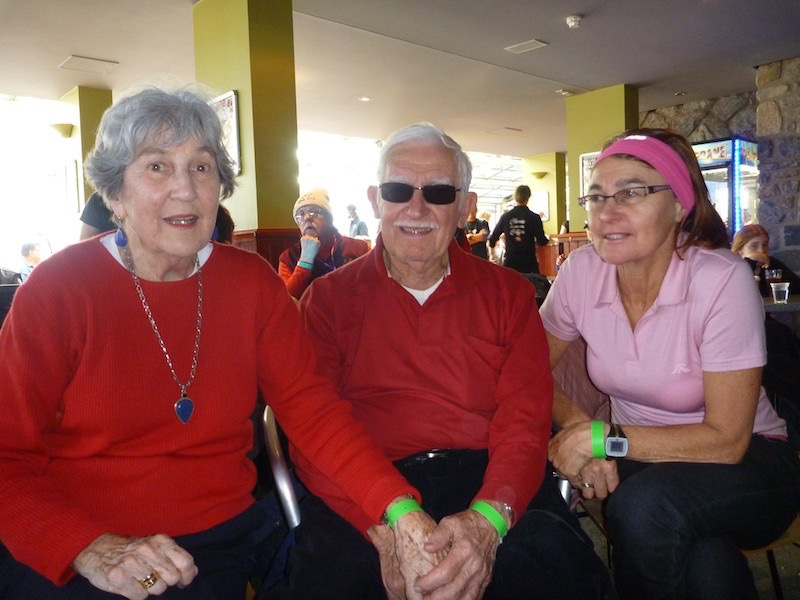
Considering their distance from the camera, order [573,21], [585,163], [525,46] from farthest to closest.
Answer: [585,163]
[525,46]
[573,21]

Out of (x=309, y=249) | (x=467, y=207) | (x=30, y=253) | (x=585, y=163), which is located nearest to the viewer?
(x=467, y=207)

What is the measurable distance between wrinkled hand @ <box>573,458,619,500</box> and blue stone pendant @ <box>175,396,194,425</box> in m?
0.97

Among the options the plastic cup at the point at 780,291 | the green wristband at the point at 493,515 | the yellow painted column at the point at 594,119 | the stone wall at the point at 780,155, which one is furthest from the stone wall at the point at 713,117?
the green wristband at the point at 493,515

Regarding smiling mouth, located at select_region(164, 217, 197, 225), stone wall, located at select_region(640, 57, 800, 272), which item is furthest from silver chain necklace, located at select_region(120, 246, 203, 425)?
stone wall, located at select_region(640, 57, 800, 272)

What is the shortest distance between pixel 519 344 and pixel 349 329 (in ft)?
1.48

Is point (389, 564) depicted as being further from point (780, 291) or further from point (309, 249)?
point (780, 291)

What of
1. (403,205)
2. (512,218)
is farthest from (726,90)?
(403,205)


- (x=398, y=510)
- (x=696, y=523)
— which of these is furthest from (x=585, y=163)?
(x=398, y=510)

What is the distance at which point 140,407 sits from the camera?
1.20 metres

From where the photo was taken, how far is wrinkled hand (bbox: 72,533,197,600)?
1010mm

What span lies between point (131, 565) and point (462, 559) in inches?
23.7

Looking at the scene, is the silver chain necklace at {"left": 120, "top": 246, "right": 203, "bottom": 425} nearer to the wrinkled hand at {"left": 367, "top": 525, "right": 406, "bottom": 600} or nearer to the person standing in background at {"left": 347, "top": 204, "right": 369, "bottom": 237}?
the wrinkled hand at {"left": 367, "top": 525, "right": 406, "bottom": 600}

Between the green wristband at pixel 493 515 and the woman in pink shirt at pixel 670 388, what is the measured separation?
12.1 inches

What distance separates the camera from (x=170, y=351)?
1258 mm
